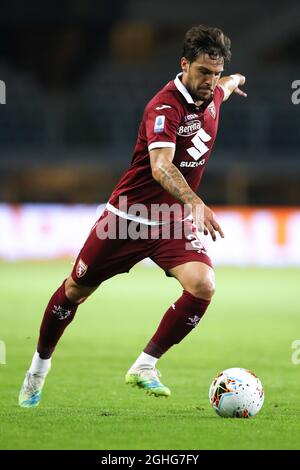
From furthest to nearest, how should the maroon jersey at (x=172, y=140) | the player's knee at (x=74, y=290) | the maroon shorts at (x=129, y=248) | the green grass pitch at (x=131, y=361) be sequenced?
the player's knee at (x=74, y=290) → the maroon shorts at (x=129, y=248) → the maroon jersey at (x=172, y=140) → the green grass pitch at (x=131, y=361)

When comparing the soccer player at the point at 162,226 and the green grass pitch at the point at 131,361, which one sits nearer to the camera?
the green grass pitch at the point at 131,361

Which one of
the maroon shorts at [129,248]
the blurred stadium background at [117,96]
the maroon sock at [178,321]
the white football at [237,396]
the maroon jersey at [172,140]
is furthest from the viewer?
the blurred stadium background at [117,96]

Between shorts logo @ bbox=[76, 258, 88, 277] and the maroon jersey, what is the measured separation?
0.43 meters

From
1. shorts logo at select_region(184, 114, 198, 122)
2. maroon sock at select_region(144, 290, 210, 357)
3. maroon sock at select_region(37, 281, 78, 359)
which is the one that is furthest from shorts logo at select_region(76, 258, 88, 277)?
shorts logo at select_region(184, 114, 198, 122)

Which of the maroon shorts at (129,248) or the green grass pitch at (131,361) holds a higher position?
the maroon shorts at (129,248)

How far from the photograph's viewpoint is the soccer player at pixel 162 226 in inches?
249

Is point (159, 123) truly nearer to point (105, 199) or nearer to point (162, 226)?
point (162, 226)

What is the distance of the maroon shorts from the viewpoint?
21.5 ft

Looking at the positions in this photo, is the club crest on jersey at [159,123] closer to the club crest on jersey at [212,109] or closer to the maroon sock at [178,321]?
the club crest on jersey at [212,109]

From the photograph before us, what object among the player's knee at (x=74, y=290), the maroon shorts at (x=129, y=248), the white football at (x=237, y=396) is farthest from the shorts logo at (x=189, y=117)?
the white football at (x=237, y=396)

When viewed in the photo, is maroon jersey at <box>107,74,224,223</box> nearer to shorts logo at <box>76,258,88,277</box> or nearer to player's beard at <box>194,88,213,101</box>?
player's beard at <box>194,88,213,101</box>

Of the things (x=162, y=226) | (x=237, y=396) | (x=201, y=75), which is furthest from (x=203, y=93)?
(x=237, y=396)

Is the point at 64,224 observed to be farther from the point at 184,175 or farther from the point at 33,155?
the point at 184,175
